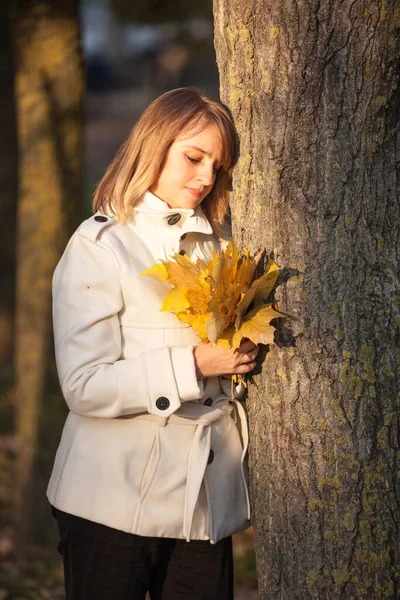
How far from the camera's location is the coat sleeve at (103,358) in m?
2.29

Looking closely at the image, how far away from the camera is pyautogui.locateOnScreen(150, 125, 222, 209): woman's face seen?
7.94 ft

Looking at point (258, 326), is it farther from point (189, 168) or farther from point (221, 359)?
point (189, 168)

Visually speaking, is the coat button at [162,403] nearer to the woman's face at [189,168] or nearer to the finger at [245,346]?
the finger at [245,346]

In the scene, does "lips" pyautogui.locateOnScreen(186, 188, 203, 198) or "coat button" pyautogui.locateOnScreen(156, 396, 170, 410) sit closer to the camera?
"coat button" pyautogui.locateOnScreen(156, 396, 170, 410)

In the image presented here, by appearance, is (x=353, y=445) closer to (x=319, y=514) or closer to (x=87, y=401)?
(x=319, y=514)

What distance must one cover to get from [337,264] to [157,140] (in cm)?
73

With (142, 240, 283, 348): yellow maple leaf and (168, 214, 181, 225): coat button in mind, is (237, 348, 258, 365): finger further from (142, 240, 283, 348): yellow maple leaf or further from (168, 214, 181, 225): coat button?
(168, 214, 181, 225): coat button

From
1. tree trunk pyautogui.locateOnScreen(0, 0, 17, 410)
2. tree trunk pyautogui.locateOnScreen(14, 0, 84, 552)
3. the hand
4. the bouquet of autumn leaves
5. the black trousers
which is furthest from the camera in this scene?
tree trunk pyautogui.locateOnScreen(0, 0, 17, 410)

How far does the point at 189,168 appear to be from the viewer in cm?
247

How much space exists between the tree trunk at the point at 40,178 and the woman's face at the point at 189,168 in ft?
9.39

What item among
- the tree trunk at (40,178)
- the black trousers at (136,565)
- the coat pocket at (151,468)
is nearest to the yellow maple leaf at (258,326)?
the coat pocket at (151,468)

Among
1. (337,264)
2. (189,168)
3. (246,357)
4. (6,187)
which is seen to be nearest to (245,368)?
(246,357)

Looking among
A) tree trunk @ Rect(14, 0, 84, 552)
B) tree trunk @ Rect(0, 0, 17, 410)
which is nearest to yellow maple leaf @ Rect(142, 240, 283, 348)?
tree trunk @ Rect(14, 0, 84, 552)

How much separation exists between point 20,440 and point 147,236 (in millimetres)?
3396
